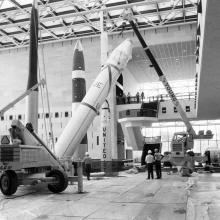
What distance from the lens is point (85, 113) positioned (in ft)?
51.2

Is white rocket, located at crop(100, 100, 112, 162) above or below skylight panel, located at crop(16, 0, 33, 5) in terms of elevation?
below

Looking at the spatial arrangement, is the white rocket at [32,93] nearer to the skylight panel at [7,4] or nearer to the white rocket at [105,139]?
the white rocket at [105,139]

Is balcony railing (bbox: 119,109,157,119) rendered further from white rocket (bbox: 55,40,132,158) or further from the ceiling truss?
white rocket (bbox: 55,40,132,158)

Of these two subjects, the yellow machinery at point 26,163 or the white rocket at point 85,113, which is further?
the white rocket at point 85,113

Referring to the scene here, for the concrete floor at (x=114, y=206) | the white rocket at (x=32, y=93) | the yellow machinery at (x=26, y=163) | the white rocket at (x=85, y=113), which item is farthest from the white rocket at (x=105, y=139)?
the concrete floor at (x=114, y=206)

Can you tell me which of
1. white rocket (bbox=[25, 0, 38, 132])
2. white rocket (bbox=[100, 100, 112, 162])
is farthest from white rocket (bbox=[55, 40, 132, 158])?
white rocket (bbox=[100, 100, 112, 162])

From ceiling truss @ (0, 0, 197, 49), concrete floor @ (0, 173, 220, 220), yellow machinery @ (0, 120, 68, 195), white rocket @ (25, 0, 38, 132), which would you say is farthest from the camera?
ceiling truss @ (0, 0, 197, 49)

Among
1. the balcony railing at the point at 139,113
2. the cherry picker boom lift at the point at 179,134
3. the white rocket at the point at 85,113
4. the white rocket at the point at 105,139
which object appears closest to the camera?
the white rocket at the point at 85,113

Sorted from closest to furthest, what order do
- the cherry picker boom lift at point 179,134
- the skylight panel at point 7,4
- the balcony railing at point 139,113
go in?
the cherry picker boom lift at point 179,134 < the skylight panel at point 7,4 < the balcony railing at point 139,113

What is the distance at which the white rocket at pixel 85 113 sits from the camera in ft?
50.0

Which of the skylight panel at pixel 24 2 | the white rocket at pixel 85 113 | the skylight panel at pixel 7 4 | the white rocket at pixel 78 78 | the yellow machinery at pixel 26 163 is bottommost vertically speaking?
the yellow machinery at pixel 26 163

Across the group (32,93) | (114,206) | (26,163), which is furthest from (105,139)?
(114,206)

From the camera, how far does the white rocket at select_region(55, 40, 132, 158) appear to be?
15250 mm

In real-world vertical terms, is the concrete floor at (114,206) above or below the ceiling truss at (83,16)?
below
